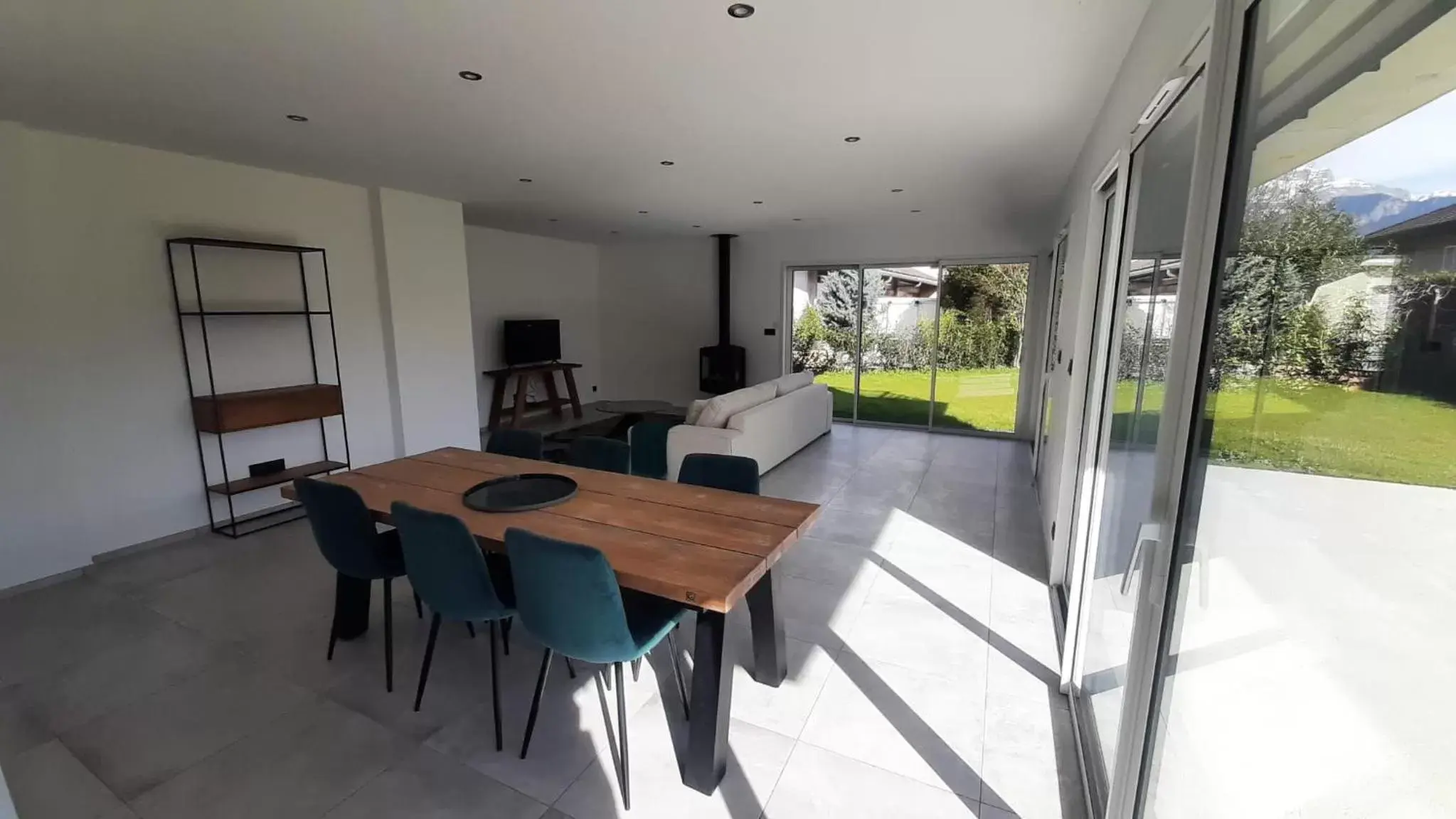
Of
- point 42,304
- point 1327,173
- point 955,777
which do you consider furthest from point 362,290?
point 1327,173

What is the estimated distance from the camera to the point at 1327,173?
0.84m

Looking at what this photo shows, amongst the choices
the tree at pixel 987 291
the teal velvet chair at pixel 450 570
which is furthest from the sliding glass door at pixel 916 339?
the teal velvet chair at pixel 450 570

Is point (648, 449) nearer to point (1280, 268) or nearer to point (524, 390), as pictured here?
point (1280, 268)

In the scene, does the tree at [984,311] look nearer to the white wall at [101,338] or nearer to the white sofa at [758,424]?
the white sofa at [758,424]

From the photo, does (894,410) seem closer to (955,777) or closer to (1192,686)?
(955,777)

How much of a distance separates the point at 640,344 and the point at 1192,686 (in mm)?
7822

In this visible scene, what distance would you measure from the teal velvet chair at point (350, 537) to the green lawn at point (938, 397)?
5.89m

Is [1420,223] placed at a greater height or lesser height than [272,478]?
greater

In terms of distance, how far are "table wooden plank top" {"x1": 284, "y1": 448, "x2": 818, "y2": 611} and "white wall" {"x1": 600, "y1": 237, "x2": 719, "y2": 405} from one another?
5.41 metres

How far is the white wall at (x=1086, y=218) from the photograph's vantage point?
1588 mm

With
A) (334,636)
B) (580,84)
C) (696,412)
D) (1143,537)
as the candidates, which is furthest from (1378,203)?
(696,412)

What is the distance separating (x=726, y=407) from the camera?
458 cm

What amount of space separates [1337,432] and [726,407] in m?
3.90

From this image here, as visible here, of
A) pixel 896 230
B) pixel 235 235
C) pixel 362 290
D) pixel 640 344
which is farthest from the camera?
pixel 640 344
